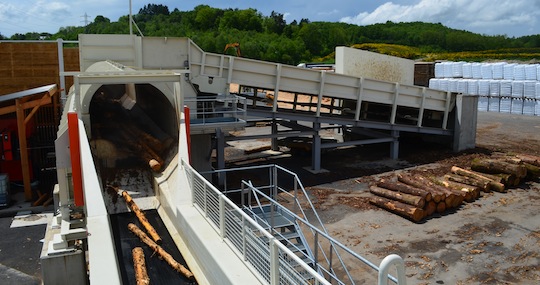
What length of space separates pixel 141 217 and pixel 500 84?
26.0 m

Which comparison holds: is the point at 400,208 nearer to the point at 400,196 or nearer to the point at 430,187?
the point at 400,196

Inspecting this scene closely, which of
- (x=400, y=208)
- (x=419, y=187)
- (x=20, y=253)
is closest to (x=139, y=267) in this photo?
(x=20, y=253)

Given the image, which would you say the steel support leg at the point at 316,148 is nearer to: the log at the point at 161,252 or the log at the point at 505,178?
the log at the point at 505,178

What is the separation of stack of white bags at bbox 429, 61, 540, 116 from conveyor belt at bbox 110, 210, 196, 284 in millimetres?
22038

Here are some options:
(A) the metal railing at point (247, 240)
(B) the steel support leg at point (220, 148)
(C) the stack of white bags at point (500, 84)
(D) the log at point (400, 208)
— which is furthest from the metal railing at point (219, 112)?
(C) the stack of white bags at point (500, 84)

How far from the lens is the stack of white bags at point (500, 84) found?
27406mm

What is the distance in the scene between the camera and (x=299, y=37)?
88.8 meters

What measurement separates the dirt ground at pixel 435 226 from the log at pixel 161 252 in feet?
11.0

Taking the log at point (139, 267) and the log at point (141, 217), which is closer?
the log at point (139, 267)

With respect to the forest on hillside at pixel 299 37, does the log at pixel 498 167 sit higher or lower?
lower

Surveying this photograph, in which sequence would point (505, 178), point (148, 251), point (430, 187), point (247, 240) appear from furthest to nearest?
point (505, 178), point (430, 187), point (148, 251), point (247, 240)

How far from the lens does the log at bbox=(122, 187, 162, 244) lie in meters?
7.68

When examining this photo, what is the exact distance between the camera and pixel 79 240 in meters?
9.25

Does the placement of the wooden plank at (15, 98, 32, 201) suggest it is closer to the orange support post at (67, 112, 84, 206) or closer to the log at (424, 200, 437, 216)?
the orange support post at (67, 112, 84, 206)
